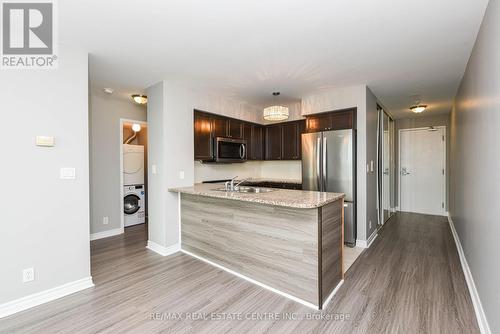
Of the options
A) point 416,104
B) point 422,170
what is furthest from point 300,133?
point 422,170

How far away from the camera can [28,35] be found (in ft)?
6.85

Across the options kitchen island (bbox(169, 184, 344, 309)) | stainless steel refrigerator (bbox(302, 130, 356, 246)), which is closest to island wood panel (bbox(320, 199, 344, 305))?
kitchen island (bbox(169, 184, 344, 309))

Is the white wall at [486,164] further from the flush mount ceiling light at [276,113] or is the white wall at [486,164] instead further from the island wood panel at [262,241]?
the flush mount ceiling light at [276,113]

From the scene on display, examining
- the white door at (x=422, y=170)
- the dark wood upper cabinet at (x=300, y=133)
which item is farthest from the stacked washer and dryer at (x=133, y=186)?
the white door at (x=422, y=170)

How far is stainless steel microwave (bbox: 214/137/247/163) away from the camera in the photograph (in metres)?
4.12

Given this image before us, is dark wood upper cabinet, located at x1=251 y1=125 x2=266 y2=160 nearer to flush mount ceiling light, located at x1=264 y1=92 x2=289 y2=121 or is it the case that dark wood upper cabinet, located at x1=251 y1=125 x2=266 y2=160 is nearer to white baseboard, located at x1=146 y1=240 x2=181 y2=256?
flush mount ceiling light, located at x1=264 y1=92 x2=289 y2=121

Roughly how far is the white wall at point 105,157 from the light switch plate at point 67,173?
Answer: 1875mm

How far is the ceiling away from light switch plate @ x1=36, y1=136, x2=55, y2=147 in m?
0.95

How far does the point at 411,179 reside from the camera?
6.11m

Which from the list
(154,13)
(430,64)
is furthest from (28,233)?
(430,64)

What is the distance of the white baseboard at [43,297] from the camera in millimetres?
2066

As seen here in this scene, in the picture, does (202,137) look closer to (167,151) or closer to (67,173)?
(167,151)

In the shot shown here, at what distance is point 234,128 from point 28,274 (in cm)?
344

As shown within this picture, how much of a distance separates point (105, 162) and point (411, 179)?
709cm
